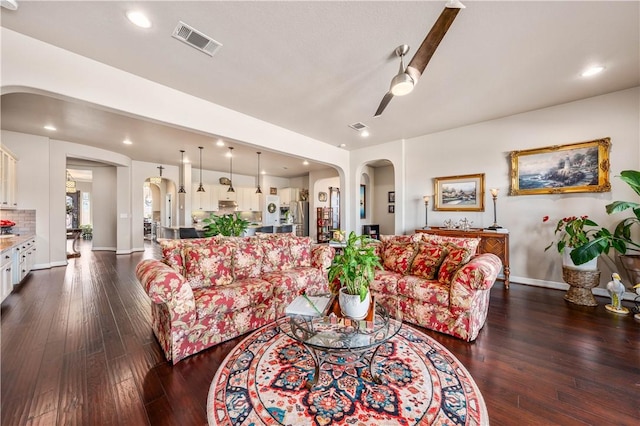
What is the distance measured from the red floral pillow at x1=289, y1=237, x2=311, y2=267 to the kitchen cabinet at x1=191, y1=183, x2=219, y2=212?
5983mm

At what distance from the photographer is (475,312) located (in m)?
2.36

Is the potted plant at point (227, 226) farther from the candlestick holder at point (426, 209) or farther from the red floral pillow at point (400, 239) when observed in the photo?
the candlestick holder at point (426, 209)

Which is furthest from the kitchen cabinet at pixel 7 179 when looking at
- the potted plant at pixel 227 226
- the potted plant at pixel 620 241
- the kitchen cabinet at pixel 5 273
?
the potted plant at pixel 620 241

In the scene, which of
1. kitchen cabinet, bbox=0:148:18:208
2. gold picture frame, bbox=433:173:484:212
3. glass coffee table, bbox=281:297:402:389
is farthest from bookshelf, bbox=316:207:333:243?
kitchen cabinet, bbox=0:148:18:208

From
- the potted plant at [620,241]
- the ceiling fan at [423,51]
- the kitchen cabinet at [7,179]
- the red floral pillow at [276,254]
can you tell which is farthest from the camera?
the kitchen cabinet at [7,179]

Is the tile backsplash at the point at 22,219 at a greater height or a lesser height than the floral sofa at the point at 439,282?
greater

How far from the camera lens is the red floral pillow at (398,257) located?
3.05 metres

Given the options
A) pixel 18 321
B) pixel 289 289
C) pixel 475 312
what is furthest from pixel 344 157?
pixel 18 321

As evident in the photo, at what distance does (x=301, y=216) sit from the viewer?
32.1 feet

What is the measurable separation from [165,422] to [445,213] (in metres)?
5.15

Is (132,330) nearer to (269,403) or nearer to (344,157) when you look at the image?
(269,403)

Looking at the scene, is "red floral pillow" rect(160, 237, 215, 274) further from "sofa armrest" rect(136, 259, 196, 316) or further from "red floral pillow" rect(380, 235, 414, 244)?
"red floral pillow" rect(380, 235, 414, 244)

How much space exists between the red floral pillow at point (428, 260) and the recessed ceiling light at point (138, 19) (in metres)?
3.59

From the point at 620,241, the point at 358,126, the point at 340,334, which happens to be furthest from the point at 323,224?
the point at 340,334
